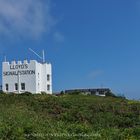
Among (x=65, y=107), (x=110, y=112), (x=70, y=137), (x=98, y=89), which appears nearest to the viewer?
(x=70, y=137)

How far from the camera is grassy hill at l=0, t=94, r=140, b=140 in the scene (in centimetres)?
1153

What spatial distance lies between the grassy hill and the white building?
105 ft

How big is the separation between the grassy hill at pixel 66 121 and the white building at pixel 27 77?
32.1 metres

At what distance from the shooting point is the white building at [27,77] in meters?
60.3

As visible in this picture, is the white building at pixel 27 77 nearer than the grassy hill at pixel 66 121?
No

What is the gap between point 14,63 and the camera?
6266 cm

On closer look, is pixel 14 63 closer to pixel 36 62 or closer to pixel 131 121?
pixel 36 62

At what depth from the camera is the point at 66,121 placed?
58.0ft

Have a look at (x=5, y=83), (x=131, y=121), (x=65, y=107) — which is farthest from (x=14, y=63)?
(x=131, y=121)

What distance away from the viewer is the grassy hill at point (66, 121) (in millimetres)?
11531

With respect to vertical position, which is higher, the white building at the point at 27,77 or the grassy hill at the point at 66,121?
the white building at the point at 27,77

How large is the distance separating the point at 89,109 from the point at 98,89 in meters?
48.0

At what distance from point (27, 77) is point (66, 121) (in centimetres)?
4354

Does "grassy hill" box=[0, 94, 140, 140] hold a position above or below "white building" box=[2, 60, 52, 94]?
below
